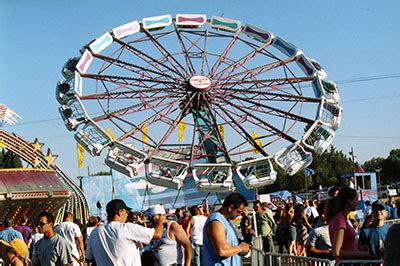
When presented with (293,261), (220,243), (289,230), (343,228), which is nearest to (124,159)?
(289,230)

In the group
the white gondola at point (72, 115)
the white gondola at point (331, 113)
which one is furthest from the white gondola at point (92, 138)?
the white gondola at point (331, 113)

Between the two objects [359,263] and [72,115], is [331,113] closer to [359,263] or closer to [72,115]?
[72,115]

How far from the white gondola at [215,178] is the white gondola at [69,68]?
6.46 m

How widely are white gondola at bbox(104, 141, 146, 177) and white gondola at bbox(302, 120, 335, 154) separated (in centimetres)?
644

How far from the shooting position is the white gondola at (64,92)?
26719 millimetres

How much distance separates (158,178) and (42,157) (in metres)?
23.2

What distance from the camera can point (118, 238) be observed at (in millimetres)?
7004

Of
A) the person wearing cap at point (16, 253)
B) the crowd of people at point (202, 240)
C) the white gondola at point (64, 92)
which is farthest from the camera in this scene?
the white gondola at point (64, 92)

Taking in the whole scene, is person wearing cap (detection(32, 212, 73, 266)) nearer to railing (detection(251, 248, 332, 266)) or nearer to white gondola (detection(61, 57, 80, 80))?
railing (detection(251, 248, 332, 266))

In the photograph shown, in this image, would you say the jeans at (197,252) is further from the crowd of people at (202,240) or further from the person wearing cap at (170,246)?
the person wearing cap at (170,246)

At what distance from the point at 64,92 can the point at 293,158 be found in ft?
30.1

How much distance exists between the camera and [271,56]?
29672mm

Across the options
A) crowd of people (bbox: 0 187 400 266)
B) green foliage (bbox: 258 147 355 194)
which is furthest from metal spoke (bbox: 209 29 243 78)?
green foliage (bbox: 258 147 355 194)

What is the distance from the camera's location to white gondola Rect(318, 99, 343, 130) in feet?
91.6
